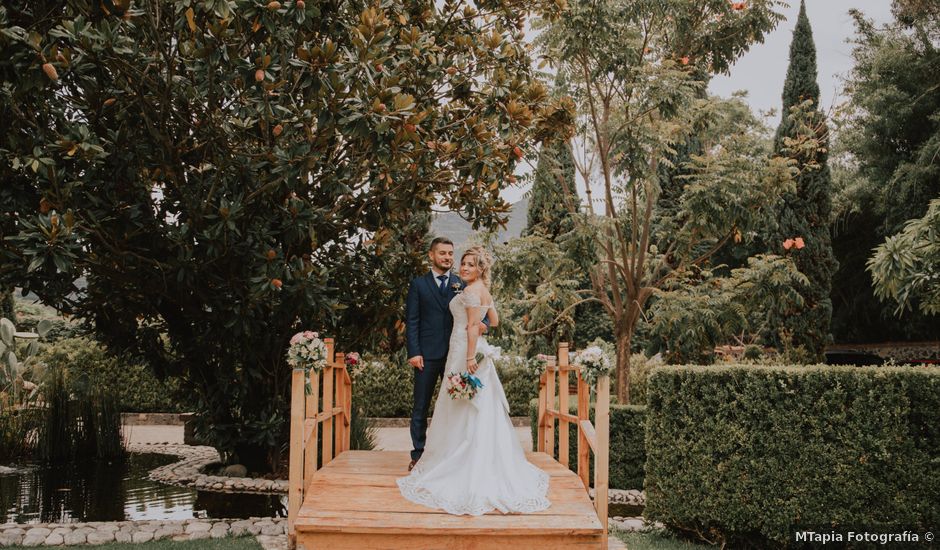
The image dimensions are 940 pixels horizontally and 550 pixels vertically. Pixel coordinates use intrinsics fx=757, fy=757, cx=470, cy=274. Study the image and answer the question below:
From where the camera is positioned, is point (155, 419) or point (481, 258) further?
point (155, 419)

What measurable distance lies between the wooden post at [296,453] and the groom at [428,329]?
116 cm

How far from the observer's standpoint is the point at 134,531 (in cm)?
669

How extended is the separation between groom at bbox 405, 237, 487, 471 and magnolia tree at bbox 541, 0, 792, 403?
5.05 meters

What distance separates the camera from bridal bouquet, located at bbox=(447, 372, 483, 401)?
5902 mm

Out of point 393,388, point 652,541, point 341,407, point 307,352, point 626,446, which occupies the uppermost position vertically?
point 307,352

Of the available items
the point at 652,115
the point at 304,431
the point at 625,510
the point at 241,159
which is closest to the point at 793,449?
the point at 625,510

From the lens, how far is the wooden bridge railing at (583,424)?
574 cm

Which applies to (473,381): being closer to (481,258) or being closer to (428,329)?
(428,329)

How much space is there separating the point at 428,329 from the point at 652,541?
9.46ft

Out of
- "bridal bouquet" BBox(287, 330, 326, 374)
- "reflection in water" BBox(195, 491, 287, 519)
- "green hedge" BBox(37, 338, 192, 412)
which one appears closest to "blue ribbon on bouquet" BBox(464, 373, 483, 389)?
"bridal bouquet" BBox(287, 330, 326, 374)

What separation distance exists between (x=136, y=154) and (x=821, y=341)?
646 inches

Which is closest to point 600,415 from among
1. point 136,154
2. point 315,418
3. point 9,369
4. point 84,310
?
point 315,418

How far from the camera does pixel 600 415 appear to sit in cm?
588

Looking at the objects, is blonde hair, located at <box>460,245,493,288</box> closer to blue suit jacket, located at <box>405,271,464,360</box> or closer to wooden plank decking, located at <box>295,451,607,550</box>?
blue suit jacket, located at <box>405,271,464,360</box>
